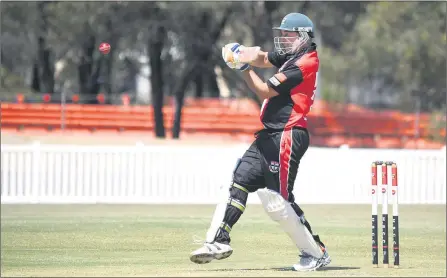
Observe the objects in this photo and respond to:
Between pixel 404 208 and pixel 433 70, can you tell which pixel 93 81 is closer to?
pixel 433 70

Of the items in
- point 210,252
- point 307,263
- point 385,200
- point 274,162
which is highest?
point 274,162

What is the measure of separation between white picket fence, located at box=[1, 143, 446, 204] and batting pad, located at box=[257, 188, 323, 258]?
11.3 m

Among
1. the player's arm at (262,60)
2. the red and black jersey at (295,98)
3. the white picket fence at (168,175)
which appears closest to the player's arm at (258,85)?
the red and black jersey at (295,98)

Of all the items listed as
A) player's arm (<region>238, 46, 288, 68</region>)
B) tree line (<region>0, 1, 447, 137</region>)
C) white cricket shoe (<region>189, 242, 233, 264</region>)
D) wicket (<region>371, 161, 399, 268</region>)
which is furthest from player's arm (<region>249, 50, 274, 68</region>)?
tree line (<region>0, 1, 447, 137</region>)

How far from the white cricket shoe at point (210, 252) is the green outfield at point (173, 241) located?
0.41 ft

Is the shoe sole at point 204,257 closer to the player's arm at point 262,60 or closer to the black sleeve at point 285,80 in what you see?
the black sleeve at point 285,80

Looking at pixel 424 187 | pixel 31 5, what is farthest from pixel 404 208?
pixel 31 5

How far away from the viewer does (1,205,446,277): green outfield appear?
34.8 feet

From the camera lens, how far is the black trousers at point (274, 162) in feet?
34.1

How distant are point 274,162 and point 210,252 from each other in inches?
40.4

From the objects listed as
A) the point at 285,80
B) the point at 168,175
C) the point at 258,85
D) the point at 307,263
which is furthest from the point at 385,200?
the point at 168,175

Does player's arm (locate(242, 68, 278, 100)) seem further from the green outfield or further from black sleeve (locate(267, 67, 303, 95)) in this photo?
the green outfield

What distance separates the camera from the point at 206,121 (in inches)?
1726

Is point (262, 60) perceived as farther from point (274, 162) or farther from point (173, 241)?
point (173, 241)
